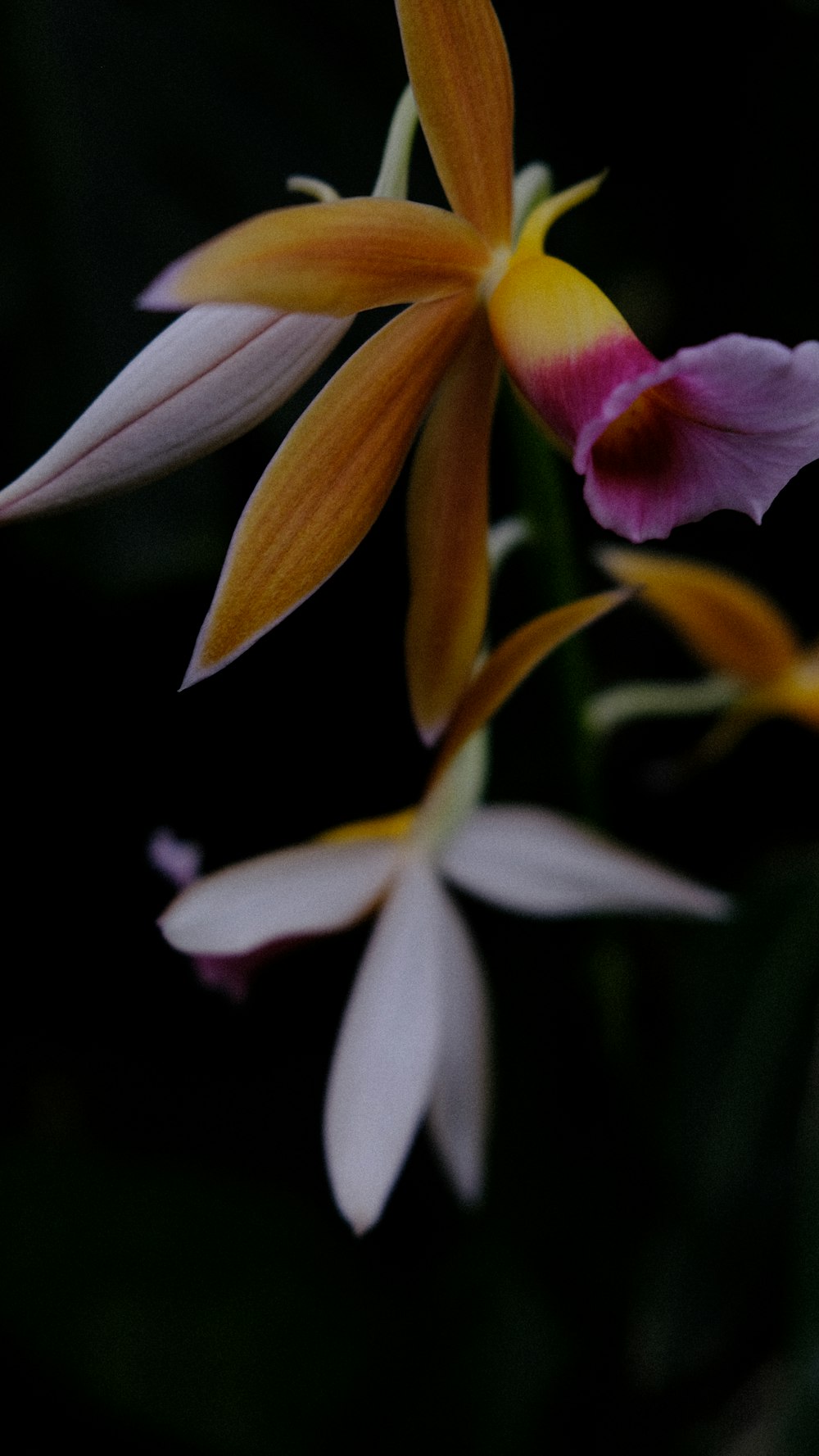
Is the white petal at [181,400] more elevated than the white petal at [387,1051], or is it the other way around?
the white petal at [181,400]

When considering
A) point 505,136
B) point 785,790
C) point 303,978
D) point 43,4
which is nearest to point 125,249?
point 43,4

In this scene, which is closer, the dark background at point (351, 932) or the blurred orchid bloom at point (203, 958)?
the blurred orchid bloom at point (203, 958)

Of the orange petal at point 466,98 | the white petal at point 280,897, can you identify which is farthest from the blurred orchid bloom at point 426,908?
the orange petal at point 466,98

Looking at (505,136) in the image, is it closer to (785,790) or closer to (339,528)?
(339,528)

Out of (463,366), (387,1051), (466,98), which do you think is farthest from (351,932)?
(466,98)

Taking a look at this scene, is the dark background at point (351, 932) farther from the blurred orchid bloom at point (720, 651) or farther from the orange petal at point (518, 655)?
the orange petal at point (518, 655)

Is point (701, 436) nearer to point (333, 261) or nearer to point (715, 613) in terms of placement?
point (333, 261)
